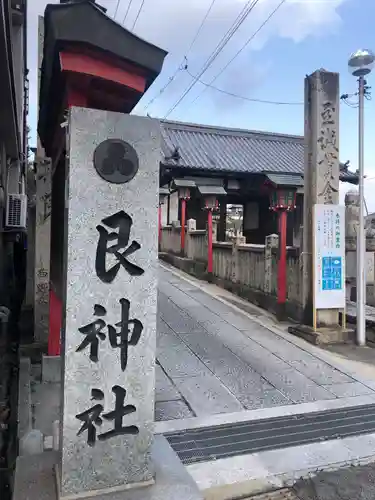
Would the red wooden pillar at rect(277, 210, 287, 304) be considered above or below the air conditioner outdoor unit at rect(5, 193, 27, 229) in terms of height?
below

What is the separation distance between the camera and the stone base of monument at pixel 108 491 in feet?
9.24

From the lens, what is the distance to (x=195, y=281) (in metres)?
14.9

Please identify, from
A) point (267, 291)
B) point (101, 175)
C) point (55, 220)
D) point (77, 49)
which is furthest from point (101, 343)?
point (267, 291)

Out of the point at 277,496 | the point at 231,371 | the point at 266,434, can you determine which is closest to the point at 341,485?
the point at 277,496

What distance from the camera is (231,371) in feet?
21.2

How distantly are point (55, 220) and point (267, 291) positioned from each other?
671 cm

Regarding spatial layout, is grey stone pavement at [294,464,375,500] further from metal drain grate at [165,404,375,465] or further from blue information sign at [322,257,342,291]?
blue information sign at [322,257,342,291]

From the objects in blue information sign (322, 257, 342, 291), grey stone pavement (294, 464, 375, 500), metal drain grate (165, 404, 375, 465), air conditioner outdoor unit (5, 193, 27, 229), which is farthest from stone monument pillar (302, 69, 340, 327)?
air conditioner outdoor unit (5, 193, 27, 229)

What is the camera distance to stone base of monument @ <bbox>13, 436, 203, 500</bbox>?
2.82m

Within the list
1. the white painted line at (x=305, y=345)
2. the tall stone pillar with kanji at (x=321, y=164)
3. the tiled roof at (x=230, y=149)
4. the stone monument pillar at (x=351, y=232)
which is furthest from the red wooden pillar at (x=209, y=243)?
the tall stone pillar with kanji at (x=321, y=164)

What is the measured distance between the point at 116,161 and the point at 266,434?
11.4 feet

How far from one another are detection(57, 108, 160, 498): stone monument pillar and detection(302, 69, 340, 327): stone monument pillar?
6.18 m

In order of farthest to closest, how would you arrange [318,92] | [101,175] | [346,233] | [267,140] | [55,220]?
[267,140], [346,233], [318,92], [55,220], [101,175]

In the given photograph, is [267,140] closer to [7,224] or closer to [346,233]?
[346,233]
